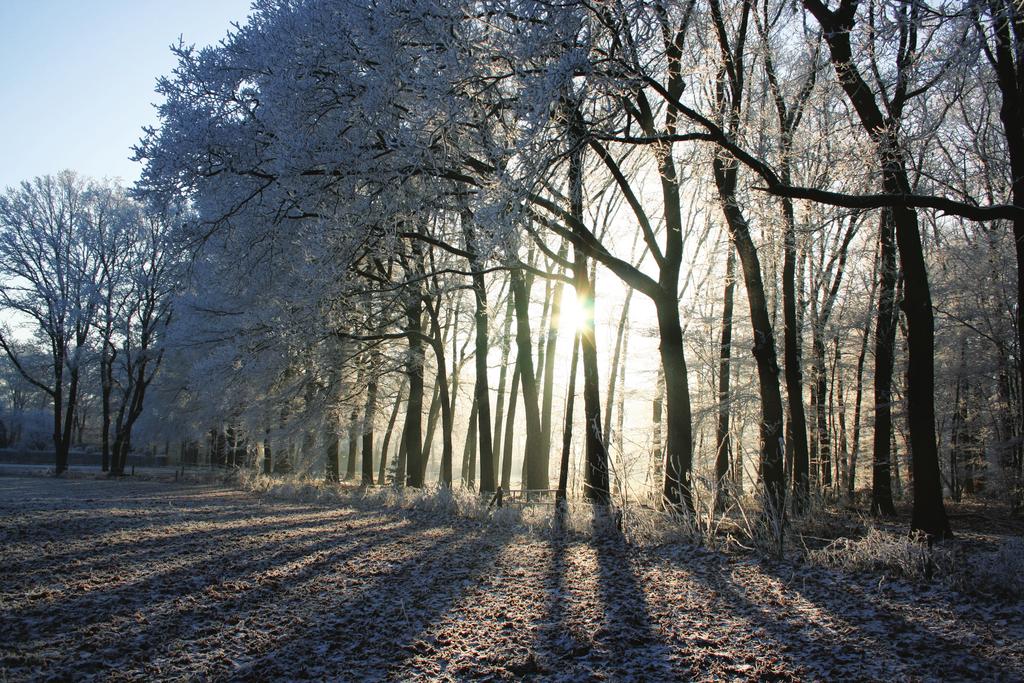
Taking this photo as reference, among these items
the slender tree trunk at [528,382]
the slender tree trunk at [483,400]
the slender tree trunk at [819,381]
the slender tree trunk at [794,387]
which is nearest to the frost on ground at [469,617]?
the slender tree trunk at [794,387]

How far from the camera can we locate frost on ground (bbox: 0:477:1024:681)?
9.73 ft

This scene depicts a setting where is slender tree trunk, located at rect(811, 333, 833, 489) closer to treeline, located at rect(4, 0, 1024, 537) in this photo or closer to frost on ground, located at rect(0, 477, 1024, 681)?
treeline, located at rect(4, 0, 1024, 537)

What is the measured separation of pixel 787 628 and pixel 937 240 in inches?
624

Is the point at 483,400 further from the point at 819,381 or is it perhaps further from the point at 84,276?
the point at 84,276

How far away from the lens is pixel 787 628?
11.4 feet

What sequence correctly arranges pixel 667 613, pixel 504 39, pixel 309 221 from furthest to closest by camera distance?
pixel 309 221 → pixel 504 39 → pixel 667 613

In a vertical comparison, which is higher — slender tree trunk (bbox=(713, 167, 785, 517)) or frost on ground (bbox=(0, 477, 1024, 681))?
slender tree trunk (bbox=(713, 167, 785, 517))

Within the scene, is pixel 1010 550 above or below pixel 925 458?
below

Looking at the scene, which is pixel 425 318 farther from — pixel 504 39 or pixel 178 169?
pixel 504 39

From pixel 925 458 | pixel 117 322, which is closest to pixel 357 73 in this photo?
pixel 925 458

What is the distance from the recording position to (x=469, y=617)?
3889 millimetres

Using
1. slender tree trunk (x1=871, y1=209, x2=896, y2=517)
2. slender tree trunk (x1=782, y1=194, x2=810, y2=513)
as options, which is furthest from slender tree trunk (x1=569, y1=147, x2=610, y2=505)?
slender tree trunk (x1=871, y1=209, x2=896, y2=517)

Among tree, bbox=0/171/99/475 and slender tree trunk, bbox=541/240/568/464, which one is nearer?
slender tree trunk, bbox=541/240/568/464

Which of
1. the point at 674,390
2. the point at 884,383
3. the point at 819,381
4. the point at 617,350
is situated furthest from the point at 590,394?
the point at 617,350
